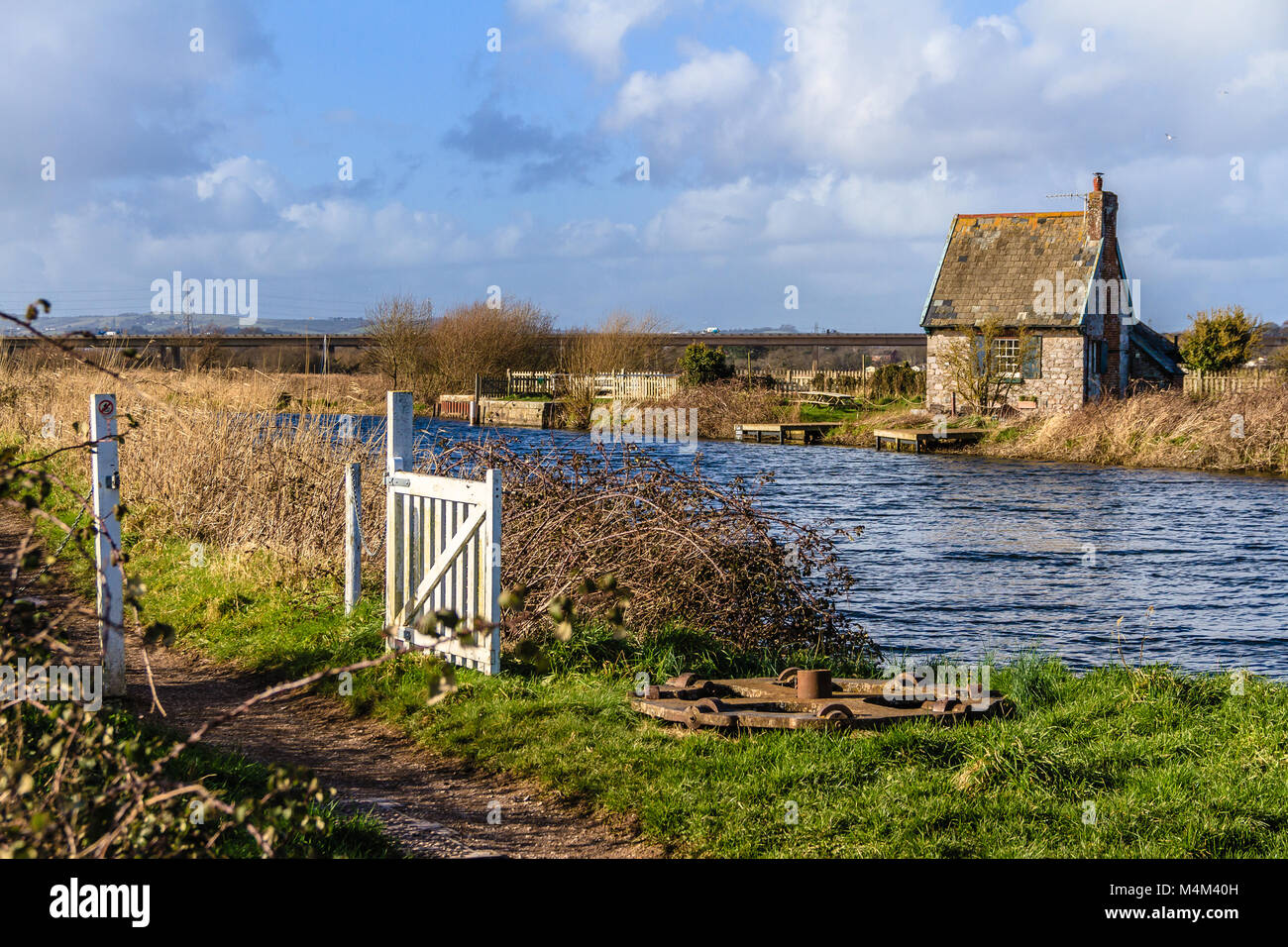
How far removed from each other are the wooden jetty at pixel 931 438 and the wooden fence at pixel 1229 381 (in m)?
7.19

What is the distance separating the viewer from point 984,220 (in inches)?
1781

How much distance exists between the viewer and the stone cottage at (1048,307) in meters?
40.7

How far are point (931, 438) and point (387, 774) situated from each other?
34.8 meters

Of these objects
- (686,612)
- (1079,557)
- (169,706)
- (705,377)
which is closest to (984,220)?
(705,377)

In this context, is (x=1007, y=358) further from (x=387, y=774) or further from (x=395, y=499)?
(x=387, y=774)

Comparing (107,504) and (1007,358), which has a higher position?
(1007,358)

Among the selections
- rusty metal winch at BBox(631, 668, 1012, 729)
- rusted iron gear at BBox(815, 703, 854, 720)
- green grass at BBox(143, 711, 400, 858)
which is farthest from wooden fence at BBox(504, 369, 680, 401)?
green grass at BBox(143, 711, 400, 858)

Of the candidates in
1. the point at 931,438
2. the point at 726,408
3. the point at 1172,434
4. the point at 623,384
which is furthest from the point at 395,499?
the point at 623,384

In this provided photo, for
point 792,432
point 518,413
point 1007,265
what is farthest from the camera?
point 518,413

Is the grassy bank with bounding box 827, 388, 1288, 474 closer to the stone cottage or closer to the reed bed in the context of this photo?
the stone cottage

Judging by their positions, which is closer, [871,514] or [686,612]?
[686,612]

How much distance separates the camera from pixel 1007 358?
4181cm

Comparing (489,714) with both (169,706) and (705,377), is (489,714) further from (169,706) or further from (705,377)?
(705,377)
